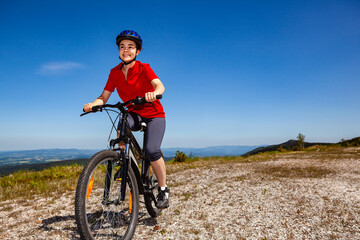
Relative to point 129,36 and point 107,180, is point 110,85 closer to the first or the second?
point 129,36

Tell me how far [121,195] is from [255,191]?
13.6 feet

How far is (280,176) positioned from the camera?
7.99 metres

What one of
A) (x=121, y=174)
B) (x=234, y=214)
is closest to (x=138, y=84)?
(x=121, y=174)

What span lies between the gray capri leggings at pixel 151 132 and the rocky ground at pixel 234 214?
4.36ft

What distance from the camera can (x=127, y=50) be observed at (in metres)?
3.85

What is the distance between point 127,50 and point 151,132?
1.46 metres

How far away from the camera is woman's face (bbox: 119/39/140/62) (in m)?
3.85

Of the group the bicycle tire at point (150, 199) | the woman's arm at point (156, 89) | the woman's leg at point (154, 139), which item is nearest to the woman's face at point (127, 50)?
the woman's arm at point (156, 89)

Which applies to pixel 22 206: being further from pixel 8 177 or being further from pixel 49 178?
pixel 8 177

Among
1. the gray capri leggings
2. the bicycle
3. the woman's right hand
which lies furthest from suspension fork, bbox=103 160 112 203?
the woman's right hand

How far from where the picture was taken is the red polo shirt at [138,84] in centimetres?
385

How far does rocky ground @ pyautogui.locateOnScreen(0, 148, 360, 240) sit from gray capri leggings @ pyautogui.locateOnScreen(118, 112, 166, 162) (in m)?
1.33

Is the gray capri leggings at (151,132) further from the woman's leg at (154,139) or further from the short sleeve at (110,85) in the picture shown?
the short sleeve at (110,85)

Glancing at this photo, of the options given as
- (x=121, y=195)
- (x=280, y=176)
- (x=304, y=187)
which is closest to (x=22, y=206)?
(x=121, y=195)
